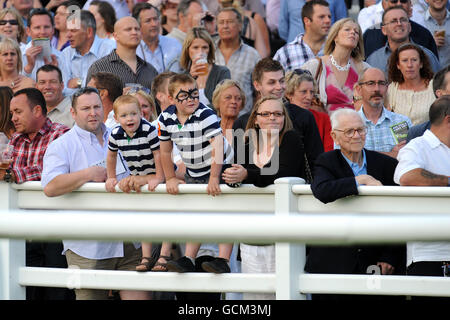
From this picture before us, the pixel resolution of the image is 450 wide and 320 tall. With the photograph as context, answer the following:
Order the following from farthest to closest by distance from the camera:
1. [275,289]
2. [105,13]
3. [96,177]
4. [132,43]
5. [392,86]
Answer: [105,13], [132,43], [392,86], [96,177], [275,289]

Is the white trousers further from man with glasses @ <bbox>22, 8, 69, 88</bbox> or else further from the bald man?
man with glasses @ <bbox>22, 8, 69, 88</bbox>

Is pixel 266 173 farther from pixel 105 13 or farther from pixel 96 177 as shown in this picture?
pixel 105 13

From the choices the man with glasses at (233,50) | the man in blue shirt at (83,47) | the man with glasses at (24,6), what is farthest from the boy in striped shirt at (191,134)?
the man with glasses at (24,6)

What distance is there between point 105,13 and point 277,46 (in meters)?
2.34

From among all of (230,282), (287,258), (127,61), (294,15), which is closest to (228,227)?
(287,258)

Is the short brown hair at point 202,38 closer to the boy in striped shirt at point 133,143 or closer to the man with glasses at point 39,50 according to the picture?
the man with glasses at point 39,50

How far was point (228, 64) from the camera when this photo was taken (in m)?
9.05

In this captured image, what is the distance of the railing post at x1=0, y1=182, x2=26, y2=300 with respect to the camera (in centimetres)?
547

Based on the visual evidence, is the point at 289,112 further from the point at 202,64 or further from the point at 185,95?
the point at 202,64

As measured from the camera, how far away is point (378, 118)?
7.03 metres

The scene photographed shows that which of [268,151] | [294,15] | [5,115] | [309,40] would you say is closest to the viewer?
[268,151]

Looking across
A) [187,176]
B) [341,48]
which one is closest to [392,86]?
[341,48]

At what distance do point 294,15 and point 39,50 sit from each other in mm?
3041

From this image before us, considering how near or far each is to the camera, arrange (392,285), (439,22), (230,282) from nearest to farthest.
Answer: (392,285) → (230,282) → (439,22)
